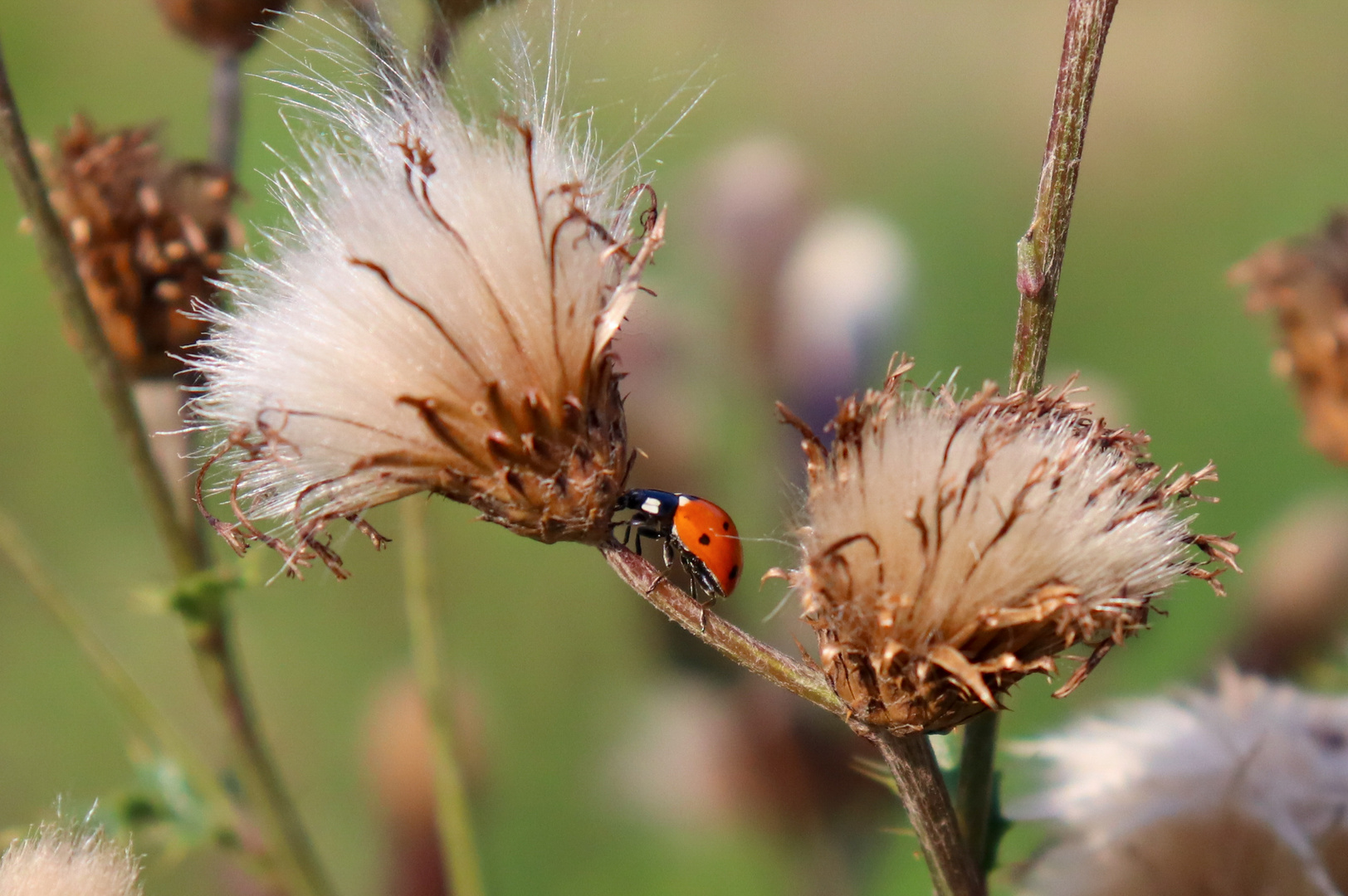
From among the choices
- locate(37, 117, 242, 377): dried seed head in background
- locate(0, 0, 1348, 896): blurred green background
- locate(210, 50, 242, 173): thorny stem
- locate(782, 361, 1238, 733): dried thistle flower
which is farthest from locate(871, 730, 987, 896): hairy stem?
locate(210, 50, 242, 173): thorny stem

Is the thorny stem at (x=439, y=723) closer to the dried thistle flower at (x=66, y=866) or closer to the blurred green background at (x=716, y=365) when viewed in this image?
the blurred green background at (x=716, y=365)

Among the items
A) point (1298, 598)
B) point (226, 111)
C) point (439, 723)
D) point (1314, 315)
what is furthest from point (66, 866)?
point (1298, 598)

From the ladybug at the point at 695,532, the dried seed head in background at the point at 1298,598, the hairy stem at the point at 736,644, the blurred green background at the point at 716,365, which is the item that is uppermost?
the hairy stem at the point at 736,644

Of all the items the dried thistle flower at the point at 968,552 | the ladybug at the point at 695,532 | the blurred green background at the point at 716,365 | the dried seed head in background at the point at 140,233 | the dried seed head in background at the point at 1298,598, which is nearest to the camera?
the dried thistle flower at the point at 968,552

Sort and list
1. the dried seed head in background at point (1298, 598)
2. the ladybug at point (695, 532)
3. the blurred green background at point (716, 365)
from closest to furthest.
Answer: the ladybug at point (695, 532), the dried seed head in background at point (1298, 598), the blurred green background at point (716, 365)

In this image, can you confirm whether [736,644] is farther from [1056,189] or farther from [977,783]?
[1056,189]

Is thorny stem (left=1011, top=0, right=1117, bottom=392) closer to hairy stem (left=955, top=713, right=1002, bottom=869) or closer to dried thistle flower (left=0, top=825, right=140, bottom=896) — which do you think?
hairy stem (left=955, top=713, right=1002, bottom=869)

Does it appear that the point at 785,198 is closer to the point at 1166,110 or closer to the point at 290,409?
the point at 290,409

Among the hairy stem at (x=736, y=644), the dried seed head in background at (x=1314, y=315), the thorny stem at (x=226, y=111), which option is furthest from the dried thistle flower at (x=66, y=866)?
the dried seed head in background at (x=1314, y=315)
